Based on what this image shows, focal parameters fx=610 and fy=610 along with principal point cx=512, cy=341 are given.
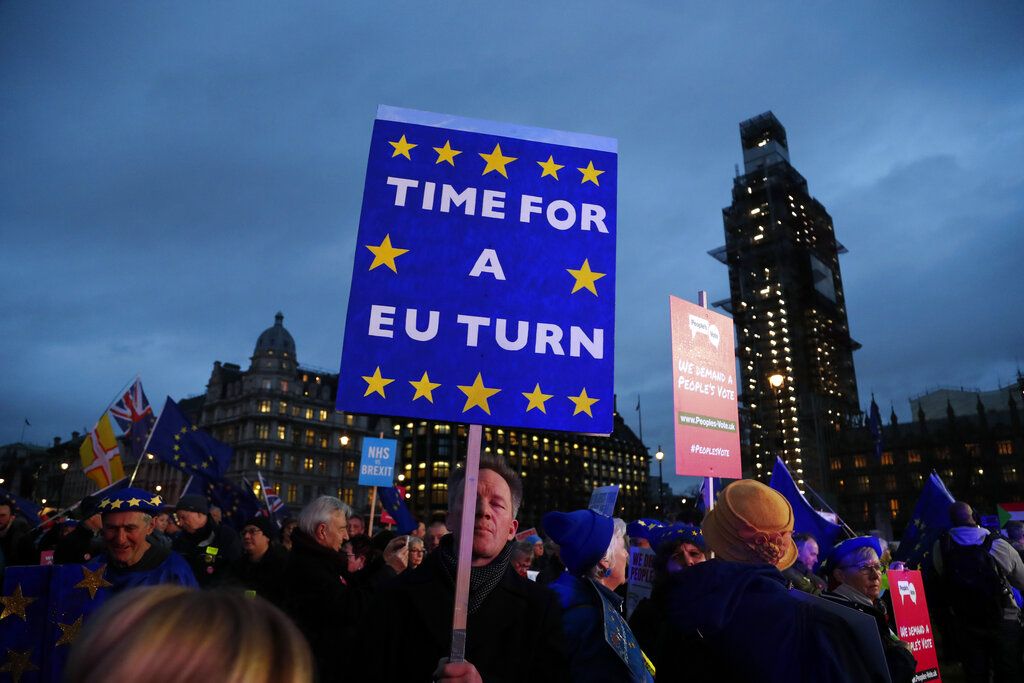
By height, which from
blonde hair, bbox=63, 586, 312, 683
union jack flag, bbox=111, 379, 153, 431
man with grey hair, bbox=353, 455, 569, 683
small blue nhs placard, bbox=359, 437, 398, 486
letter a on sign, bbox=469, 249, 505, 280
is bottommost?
man with grey hair, bbox=353, 455, 569, 683

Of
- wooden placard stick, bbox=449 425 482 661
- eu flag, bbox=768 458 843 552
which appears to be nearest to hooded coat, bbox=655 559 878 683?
wooden placard stick, bbox=449 425 482 661

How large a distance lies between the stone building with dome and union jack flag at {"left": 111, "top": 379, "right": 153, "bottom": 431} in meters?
60.1

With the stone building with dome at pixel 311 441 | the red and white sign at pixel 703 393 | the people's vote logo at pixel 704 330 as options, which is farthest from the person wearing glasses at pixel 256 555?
the stone building with dome at pixel 311 441

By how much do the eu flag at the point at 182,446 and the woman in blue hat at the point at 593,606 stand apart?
11.4 meters

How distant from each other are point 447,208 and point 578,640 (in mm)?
2304

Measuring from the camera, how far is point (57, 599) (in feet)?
12.3

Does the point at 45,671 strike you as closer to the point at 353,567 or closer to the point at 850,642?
the point at 353,567

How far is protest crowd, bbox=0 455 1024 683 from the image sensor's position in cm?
109

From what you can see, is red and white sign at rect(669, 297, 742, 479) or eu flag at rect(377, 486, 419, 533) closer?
red and white sign at rect(669, 297, 742, 479)

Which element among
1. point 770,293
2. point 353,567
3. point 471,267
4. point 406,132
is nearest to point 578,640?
point 471,267

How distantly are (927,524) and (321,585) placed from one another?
7.89 m

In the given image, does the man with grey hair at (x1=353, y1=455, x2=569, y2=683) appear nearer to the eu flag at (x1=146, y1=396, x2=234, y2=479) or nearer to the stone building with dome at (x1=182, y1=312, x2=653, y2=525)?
the eu flag at (x1=146, y1=396, x2=234, y2=479)

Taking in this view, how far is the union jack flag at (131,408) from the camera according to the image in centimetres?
1396

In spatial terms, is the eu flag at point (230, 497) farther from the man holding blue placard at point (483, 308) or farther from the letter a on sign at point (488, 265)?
the letter a on sign at point (488, 265)
